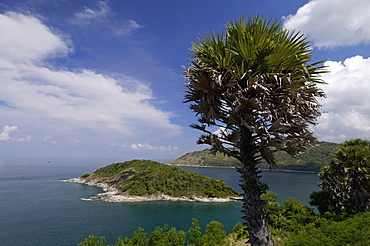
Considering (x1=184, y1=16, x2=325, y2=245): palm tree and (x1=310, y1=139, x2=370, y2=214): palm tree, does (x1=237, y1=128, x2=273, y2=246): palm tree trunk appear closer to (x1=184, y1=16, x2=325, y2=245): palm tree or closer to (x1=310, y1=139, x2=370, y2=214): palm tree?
(x1=184, y1=16, x2=325, y2=245): palm tree

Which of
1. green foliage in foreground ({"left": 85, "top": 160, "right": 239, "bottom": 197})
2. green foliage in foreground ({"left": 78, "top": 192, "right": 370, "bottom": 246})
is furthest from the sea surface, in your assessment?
green foliage in foreground ({"left": 78, "top": 192, "right": 370, "bottom": 246})

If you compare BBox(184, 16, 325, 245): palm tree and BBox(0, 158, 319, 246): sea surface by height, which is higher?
BBox(184, 16, 325, 245): palm tree

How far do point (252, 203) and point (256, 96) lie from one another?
7.48 feet

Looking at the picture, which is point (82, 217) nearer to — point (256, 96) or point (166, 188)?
point (166, 188)

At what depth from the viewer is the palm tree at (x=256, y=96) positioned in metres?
4.24

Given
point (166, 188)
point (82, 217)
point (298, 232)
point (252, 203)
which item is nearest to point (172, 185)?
point (166, 188)

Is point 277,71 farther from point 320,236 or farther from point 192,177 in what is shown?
point 192,177

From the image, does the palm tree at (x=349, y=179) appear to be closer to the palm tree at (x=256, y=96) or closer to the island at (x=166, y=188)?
the palm tree at (x=256, y=96)

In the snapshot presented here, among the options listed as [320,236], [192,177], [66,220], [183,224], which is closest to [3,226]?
[66,220]

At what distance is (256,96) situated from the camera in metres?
4.34

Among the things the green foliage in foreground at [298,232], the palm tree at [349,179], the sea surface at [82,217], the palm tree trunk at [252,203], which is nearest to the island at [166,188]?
the sea surface at [82,217]

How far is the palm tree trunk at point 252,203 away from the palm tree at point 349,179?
14838mm

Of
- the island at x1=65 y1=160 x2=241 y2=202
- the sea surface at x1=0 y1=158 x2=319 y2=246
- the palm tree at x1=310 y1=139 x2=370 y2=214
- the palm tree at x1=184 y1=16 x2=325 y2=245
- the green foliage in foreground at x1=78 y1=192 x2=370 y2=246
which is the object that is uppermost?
the palm tree at x1=184 y1=16 x2=325 y2=245

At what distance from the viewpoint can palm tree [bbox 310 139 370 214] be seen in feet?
48.2
